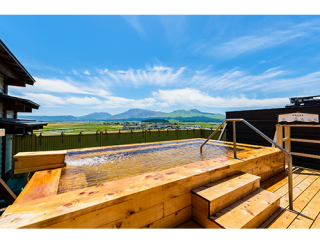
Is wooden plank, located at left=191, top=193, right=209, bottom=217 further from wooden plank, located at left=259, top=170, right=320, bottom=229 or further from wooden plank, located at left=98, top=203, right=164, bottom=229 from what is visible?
wooden plank, located at left=259, top=170, right=320, bottom=229

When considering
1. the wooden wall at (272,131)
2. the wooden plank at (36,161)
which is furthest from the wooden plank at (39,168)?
the wooden wall at (272,131)

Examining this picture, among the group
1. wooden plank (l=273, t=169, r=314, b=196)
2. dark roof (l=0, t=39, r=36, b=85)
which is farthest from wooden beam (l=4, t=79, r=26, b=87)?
wooden plank (l=273, t=169, r=314, b=196)

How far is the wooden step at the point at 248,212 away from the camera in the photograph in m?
1.37

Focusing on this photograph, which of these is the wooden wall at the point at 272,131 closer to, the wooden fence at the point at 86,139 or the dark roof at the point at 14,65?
the wooden fence at the point at 86,139

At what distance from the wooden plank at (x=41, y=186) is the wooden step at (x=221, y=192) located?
5.90 ft

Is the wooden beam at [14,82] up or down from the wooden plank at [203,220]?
up

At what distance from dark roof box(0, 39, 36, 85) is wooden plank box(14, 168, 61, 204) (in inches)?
213

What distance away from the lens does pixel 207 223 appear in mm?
1497
